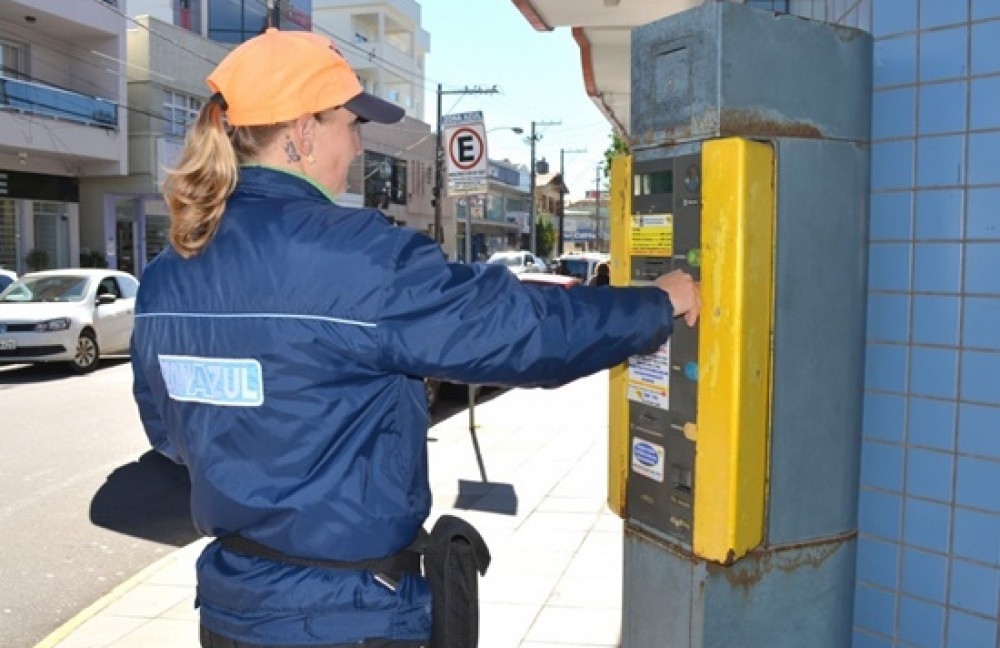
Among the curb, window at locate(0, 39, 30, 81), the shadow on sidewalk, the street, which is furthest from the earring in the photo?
window at locate(0, 39, 30, 81)

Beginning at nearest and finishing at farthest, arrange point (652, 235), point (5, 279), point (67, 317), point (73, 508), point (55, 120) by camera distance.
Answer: point (652, 235)
point (73, 508)
point (67, 317)
point (5, 279)
point (55, 120)

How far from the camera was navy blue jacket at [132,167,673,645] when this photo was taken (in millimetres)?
1800

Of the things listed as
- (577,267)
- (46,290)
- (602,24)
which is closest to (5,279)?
(46,290)

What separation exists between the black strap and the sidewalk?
8.33 feet

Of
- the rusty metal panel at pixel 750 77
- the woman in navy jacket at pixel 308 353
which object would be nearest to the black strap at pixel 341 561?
the woman in navy jacket at pixel 308 353

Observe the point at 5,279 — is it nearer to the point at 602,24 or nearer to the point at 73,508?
the point at 73,508

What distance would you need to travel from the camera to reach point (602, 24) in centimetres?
685

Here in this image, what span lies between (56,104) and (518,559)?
21452mm

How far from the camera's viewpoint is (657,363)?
2469mm

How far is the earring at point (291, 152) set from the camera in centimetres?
201

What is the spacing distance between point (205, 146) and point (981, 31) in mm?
2062

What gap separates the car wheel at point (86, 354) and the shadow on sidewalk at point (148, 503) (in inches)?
229

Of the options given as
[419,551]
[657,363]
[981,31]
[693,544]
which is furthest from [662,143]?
[419,551]

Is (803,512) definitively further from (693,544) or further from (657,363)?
(657,363)
